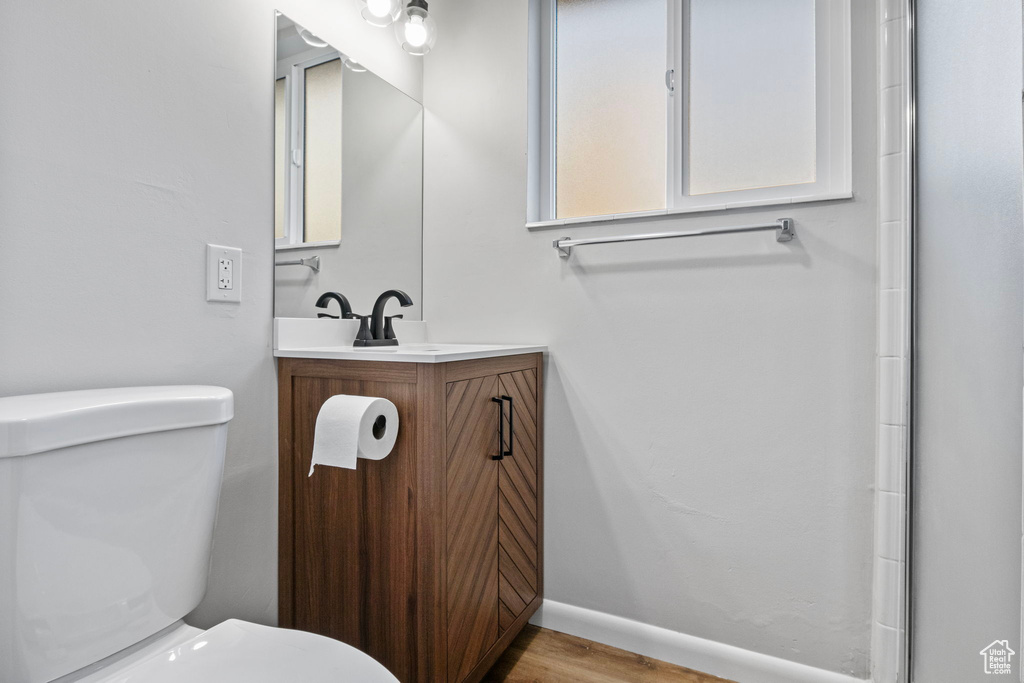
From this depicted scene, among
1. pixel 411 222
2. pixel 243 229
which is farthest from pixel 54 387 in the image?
pixel 411 222

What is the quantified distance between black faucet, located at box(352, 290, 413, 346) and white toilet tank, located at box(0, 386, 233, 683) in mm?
588

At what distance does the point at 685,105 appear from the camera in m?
1.49

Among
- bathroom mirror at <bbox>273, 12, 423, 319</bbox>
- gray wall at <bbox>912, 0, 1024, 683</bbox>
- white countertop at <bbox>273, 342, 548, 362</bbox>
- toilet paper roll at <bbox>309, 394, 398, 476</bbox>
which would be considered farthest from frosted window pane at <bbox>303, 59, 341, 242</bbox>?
gray wall at <bbox>912, 0, 1024, 683</bbox>

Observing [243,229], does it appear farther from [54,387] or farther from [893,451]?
[893,451]

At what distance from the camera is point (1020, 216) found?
766 millimetres

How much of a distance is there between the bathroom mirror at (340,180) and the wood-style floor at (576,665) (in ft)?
3.45

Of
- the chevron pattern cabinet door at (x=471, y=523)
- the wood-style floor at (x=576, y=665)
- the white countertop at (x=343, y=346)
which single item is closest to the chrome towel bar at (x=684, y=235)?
the white countertop at (x=343, y=346)

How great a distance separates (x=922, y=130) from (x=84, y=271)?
1669 millimetres

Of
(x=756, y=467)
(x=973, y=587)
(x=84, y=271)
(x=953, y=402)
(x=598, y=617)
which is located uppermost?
(x=84, y=271)

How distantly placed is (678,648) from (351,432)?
42.7 inches

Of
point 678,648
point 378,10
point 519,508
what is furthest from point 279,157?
point 678,648

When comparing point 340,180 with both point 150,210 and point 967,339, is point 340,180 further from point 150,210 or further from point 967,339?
point 967,339

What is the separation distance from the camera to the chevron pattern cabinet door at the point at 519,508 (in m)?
1.39

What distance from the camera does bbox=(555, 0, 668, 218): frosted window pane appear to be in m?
1.55
